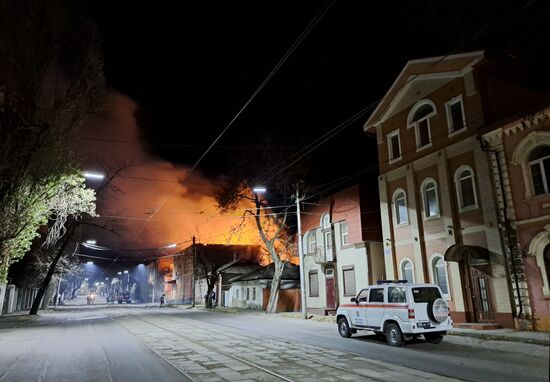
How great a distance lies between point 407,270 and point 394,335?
32.4 feet

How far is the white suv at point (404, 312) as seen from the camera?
13.3 m

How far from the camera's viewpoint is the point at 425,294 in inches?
544

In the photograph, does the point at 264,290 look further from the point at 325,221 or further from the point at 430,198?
the point at 430,198

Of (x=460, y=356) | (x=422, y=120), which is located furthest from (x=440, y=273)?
(x=460, y=356)

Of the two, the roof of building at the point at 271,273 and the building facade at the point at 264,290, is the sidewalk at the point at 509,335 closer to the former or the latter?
the building facade at the point at 264,290

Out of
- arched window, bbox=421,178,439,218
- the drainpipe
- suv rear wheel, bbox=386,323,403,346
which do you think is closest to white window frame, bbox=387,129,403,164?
arched window, bbox=421,178,439,218

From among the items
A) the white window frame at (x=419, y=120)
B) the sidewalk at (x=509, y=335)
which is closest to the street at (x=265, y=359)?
the sidewalk at (x=509, y=335)

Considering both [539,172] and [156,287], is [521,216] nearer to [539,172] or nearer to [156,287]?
[539,172]

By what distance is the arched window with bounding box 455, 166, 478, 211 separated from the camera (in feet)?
63.9

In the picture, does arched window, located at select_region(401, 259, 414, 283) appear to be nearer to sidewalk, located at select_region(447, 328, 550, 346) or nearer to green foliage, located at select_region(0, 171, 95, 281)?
sidewalk, located at select_region(447, 328, 550, 346)

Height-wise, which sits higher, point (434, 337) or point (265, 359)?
point (434, 337)

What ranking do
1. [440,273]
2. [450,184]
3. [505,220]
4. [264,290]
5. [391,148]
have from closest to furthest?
[505,220]
[450,184]
[440,273]
[391,148]
[264,290]

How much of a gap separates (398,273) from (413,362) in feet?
44.5

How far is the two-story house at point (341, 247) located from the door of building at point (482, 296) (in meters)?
8.55
